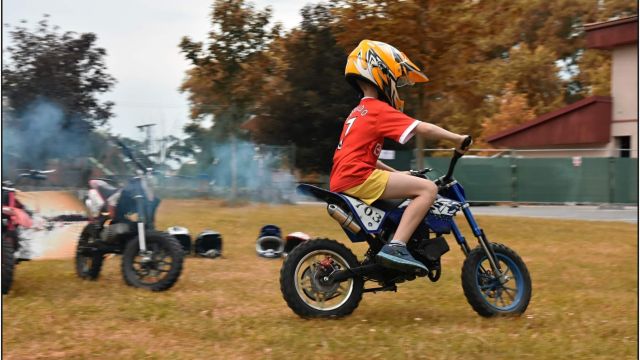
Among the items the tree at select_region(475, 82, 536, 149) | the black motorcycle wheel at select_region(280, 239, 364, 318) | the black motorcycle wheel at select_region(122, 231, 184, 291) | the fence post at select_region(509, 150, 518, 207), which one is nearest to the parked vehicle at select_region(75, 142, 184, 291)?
the black motorcycle wheel at select_region(122, 231, 184, 291)

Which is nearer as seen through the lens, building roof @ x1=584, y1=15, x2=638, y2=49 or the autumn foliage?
the autumn foliage

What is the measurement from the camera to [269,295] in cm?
763

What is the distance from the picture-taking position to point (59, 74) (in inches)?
590

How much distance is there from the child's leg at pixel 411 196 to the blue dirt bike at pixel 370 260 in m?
0.12

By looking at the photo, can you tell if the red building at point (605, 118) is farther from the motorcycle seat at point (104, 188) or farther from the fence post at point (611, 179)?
the motorcycle seat at point (104, 188)

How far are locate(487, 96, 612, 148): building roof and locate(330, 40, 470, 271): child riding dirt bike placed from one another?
25977 mm

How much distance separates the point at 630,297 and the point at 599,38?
76.3 ft

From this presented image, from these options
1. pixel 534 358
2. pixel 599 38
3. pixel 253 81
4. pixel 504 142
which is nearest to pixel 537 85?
pixel 504 142

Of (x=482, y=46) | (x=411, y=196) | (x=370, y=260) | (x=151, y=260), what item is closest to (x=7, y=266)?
(x=151, y=260)

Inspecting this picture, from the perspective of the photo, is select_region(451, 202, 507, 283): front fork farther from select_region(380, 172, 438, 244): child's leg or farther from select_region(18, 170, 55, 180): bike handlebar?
select_region(18, 170, 55, 180): bike handlebar

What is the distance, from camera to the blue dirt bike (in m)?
6.10

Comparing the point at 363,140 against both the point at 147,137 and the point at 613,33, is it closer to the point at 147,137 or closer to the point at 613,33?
the point at 147,137

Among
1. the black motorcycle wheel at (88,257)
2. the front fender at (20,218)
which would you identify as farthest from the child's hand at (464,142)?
the front fender at (20,218)

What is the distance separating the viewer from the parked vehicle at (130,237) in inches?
313
